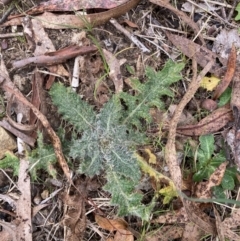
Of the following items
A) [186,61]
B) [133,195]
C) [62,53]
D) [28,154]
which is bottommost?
[133,195]

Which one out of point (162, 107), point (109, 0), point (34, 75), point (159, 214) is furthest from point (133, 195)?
point (109, 0)

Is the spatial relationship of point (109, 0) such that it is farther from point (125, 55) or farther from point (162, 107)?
point (162, 107)

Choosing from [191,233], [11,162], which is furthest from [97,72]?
[191,233]

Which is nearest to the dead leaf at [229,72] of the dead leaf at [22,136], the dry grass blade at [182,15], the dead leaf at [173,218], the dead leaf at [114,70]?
the dry grass blade at [182,15]

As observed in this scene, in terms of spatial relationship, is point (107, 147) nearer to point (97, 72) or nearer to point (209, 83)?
point (97, 72)

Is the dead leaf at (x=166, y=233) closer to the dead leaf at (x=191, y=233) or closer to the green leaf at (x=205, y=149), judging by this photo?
the dead leaf at (x=191, y=233)

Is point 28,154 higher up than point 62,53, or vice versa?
point 62,53

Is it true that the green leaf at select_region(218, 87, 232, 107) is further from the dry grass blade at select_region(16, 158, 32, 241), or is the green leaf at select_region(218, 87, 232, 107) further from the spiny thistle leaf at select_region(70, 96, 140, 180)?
the dry grass blade at select_region(16, 158, 32, 241)

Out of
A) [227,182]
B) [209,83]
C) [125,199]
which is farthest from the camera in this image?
[209,83]
